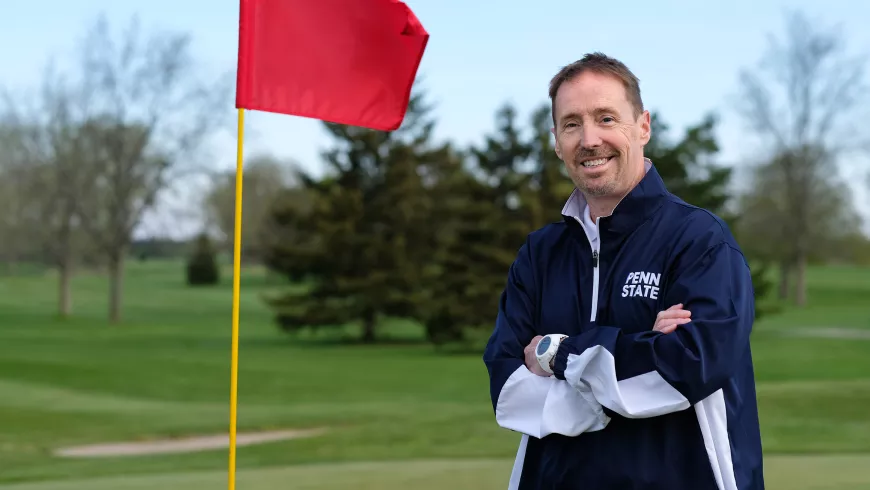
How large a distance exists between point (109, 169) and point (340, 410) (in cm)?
3251

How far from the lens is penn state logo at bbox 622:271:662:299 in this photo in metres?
2.66

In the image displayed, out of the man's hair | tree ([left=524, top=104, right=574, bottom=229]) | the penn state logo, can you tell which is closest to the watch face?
the penn state logo

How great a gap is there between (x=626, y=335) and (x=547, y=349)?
21 cm

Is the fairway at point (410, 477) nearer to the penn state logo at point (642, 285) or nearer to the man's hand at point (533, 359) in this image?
the man's hand at point (533, 359)

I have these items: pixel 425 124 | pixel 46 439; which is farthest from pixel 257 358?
pixel 46 439

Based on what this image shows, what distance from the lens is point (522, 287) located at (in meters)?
2.95

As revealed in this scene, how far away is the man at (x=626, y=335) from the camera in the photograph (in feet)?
8.37

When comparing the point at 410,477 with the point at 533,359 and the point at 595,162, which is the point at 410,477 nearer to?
the point at 533,359

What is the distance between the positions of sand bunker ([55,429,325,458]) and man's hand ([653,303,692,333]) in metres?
10.1

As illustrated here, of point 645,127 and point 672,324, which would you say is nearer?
point 672,324

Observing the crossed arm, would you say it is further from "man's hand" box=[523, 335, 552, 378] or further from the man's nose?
the man's nose

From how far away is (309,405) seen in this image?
58.2 ft

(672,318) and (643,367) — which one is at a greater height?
(672,318)

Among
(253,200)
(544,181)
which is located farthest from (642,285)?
(253,200)
